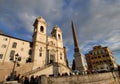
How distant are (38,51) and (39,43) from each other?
10.1 feet

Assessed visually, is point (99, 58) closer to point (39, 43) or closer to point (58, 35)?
point (58, 35)

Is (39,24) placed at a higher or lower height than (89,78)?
higher

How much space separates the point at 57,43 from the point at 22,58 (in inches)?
638

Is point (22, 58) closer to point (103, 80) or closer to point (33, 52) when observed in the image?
point (33, 52)

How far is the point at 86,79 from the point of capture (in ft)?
60.1

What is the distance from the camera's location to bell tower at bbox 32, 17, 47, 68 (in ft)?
103

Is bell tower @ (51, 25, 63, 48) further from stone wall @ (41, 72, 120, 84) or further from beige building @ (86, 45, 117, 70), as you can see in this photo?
stone wall @ (41, 72, 120, 84)

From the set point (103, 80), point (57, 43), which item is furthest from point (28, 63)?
point (103, 80)

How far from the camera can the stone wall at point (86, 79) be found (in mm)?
14673

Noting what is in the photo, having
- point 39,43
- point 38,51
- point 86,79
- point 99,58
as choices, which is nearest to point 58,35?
point 39,43


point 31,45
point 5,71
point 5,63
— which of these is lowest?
point 5,71

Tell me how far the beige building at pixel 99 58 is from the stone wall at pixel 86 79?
72.7 feet

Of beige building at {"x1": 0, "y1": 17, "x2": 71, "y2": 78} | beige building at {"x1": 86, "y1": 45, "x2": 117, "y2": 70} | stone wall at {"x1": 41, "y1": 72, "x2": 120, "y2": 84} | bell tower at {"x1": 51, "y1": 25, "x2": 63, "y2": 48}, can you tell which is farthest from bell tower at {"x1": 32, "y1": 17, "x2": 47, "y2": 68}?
beige building at {"x1": 86, "y1": 45, "x2": 117, "y2": 70}

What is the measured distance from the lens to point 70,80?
16.5 metres
